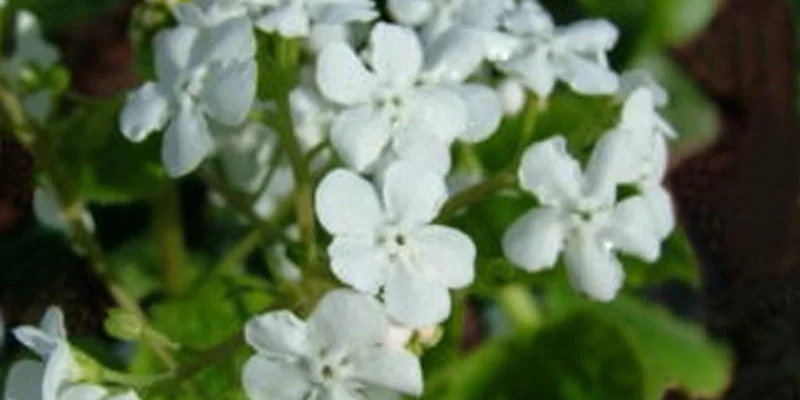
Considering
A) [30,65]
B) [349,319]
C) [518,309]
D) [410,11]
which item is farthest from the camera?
[518,309]

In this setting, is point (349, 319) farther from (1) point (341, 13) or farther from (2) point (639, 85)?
(2) point (639, 85)

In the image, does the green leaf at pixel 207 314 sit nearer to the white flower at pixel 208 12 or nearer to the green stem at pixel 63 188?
the green stem at pixel 63 188

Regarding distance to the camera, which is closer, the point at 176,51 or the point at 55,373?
the point at 55,373

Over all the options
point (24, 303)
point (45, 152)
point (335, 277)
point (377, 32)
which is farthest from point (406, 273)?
point (24, 303)

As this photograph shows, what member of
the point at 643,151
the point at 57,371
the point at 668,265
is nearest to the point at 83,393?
the point at 57,371

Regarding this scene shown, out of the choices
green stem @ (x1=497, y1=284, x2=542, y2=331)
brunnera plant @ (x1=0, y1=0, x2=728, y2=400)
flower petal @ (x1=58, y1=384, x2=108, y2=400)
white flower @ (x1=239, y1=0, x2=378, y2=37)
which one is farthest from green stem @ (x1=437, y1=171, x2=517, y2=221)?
green stem @ (x1=497, y1=284, x2=542, y2=331)

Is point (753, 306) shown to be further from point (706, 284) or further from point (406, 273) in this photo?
point (406, 273)

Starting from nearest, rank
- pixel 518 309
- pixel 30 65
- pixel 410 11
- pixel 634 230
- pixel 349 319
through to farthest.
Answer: pixel 349 319, pixel 634 230, pixel 410 11, pixel 30 65, pixel 518 309
